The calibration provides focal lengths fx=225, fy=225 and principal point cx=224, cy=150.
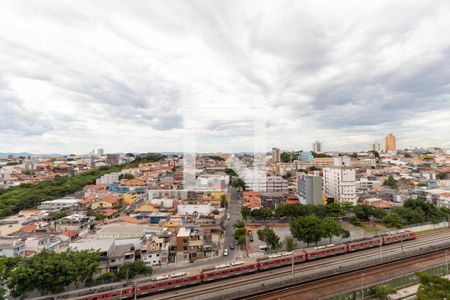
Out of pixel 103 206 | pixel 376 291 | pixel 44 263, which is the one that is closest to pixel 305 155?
pixel 103 206

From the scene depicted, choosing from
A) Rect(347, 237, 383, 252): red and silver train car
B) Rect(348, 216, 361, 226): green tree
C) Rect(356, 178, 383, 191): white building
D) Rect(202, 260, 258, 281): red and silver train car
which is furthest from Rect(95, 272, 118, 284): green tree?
Rect(356, 178, 383, 191): white building

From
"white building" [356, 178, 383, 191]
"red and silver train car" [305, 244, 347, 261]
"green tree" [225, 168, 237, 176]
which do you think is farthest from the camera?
"green tree" [225, 168, 237, 176]

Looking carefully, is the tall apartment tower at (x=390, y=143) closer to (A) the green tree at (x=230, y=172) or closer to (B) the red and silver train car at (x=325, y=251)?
(A) the green tree at (x=230, y=172)

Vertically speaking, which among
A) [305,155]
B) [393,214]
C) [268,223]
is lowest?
[268,223]

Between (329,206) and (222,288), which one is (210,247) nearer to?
(222,288)

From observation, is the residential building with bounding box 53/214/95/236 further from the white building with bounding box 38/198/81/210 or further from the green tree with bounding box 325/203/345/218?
the green tree with bounding box 325/203/345/218

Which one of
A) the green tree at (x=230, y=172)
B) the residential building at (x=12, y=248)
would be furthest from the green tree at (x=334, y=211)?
the green tree at (x=230, y=172)
